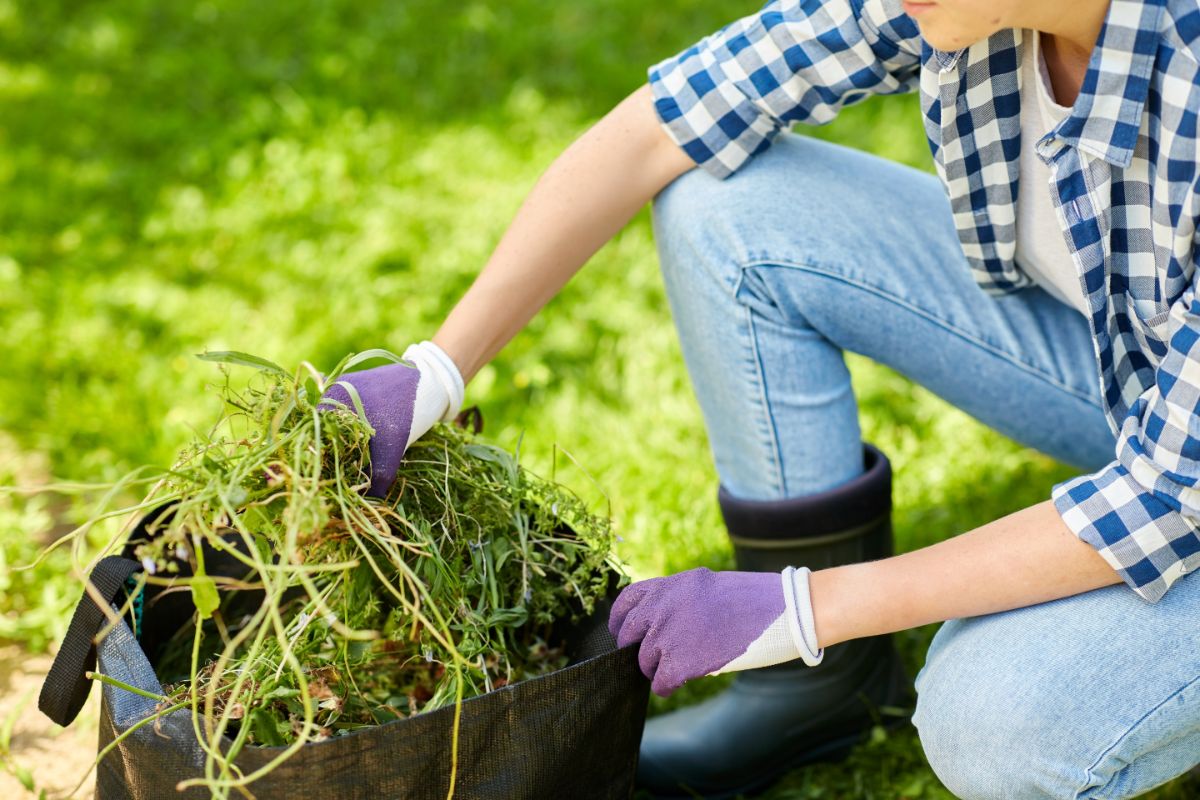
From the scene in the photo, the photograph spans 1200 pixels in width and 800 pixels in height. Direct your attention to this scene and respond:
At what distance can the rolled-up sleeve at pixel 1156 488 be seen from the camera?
106 centimetres

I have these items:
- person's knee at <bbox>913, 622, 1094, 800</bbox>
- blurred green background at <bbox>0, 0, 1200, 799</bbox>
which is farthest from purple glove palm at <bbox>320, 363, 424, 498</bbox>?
person's knee at <bbox>913, 622, 1094, 800</bbox>

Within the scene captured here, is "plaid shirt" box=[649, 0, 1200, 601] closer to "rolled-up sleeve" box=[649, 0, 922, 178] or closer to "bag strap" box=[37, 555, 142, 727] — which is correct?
"rolled-up sleeve" box=[649, 0, 922, 178]

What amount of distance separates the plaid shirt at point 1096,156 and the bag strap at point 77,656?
0.80 metres

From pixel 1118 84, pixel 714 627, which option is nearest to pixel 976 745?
pixel 714 627

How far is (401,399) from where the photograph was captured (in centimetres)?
125

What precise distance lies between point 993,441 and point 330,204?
1653 mm

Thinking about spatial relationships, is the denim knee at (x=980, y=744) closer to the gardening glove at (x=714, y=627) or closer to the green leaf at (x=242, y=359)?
the gardening glove at (x=714, y=627)

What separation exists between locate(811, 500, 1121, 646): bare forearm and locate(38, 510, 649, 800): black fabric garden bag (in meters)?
0.22

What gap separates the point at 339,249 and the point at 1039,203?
1821 millimetres

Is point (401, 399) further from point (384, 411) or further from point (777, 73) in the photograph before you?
point (777, 73)

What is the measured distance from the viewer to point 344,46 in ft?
12.3

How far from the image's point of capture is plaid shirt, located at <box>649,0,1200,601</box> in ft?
3.52

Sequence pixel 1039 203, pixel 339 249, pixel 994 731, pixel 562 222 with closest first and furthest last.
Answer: pixel 994 731
pixel 1039 203
pixel 562 222
pixel 339 249

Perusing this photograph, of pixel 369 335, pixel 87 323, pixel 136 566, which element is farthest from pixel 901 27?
pixel 87 323
